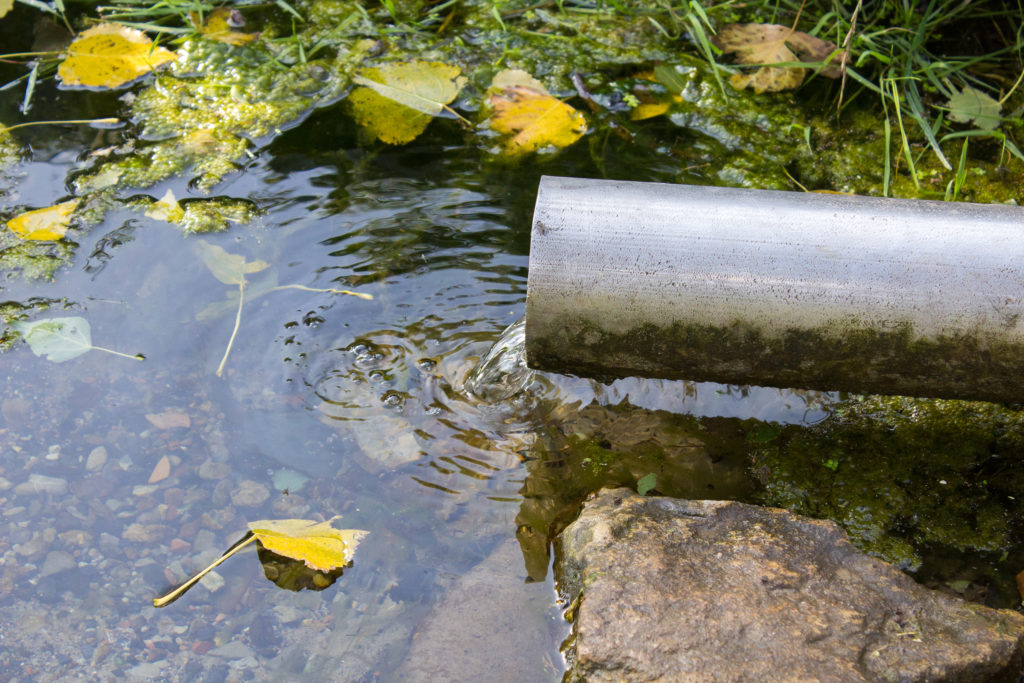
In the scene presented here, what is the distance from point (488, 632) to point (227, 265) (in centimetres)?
143

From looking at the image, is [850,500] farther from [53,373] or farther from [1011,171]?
[53,373]

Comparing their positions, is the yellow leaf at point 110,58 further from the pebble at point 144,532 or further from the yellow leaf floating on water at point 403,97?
the pebble at point 144,532

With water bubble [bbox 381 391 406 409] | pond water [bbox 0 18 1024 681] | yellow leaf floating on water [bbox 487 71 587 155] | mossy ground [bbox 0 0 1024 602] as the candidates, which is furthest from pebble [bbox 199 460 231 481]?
yellow leaf floating on water [bbox 487 71 587 155]

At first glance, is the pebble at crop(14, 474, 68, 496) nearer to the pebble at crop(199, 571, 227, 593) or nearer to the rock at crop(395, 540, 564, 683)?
the pebble at crop(199, 571, 227, 593)

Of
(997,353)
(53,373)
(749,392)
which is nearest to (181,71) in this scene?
(53,373)

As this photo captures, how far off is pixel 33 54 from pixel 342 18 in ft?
4.11

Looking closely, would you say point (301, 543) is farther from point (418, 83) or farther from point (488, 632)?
point (418, 83)

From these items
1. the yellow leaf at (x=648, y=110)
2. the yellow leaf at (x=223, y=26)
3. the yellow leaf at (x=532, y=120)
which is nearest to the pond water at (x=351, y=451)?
the yellow leaf at (x=532, y=120)

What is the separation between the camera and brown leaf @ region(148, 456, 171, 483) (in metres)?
2.10

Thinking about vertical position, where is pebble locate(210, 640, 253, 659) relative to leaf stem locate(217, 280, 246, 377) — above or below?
below

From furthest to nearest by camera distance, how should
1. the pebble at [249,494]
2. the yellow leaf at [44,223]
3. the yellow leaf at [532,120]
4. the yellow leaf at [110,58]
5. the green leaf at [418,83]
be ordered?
1. the yellow leaf at [110,58]
2. the green leaf at [418,83]
3. the yellow leaf at [532,120]
4. the yellow leaf at [44,223]
5. the pebble at [249,494]

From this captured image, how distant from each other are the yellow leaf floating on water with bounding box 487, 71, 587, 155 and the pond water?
0.33 metres

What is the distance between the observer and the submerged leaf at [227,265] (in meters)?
2.56

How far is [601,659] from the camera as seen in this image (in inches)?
61.4
